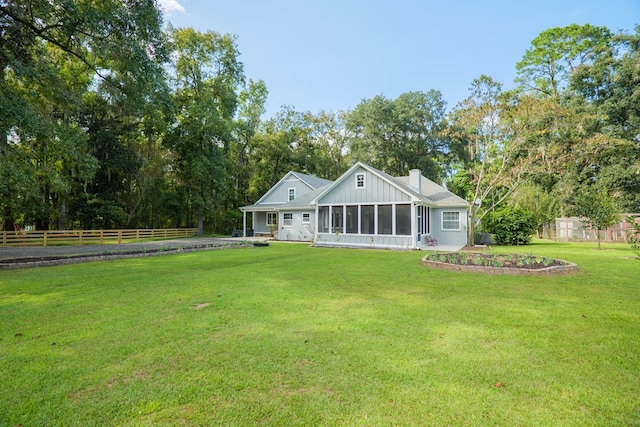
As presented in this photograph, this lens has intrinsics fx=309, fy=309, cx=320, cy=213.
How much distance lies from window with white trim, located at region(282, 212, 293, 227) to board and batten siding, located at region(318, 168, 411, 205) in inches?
193

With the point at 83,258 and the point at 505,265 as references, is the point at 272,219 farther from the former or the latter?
the point at 505,265

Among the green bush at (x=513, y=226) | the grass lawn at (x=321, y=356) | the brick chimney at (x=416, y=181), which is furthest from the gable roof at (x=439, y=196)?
the grass lawn at (x=321, y=356)

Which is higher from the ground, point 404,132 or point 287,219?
point 404,132

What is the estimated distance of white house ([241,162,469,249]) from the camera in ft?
51.9

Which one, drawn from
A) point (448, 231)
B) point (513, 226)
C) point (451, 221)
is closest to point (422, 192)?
point (451, 221)

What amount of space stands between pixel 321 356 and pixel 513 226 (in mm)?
17575

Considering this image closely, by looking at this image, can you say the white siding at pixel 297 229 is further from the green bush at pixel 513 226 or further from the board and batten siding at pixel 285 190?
the green bush at pixel 513 226

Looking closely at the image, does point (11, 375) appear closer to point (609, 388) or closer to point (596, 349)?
point (609, 388)

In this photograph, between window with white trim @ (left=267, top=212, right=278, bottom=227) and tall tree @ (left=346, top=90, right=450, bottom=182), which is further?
tall tree @ (left=346, top=90, right=450, bottom=182)

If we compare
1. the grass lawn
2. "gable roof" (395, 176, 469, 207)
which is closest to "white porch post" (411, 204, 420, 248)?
"gable roof" (395, 176, 469, 207)

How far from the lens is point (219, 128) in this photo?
27016 mm

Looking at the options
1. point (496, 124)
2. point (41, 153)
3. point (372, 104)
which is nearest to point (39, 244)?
point (41, 153)

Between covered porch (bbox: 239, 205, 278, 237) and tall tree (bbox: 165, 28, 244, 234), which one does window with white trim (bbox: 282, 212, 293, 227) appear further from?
tall tree (bbox: 165, 28, 244, 234)

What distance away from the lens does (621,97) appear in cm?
2145
